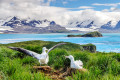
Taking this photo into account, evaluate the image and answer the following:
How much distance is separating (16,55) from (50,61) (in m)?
2.33

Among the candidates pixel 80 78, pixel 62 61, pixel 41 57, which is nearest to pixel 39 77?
pixel 80 78

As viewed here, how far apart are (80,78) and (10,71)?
2548 mm

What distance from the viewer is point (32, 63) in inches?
306

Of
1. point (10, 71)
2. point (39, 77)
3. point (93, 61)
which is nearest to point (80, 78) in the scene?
point (39, 77)

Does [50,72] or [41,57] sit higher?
[41,57]

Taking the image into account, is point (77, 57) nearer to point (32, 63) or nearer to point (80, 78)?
point (32, 63)

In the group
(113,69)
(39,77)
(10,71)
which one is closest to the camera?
(39,77)

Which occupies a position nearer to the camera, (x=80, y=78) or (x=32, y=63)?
(x=80, y=78)

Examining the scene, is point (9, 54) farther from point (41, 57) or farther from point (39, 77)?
point (39, 77)

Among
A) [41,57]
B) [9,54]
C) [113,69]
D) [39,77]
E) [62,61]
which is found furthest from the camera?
[9,54]

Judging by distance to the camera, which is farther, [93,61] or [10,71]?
[93,61]

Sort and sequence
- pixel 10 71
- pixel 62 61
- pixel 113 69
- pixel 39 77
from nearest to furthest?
pixel 39 77 < pixel 10 71 < pixel 113 69 < pixel 62 61

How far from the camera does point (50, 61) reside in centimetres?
818

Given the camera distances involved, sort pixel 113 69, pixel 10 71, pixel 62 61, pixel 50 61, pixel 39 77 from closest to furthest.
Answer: pixel 39 77 < pixel 10 71 < pixel 113 69 < pixel 62 61 < pixel 50 61
